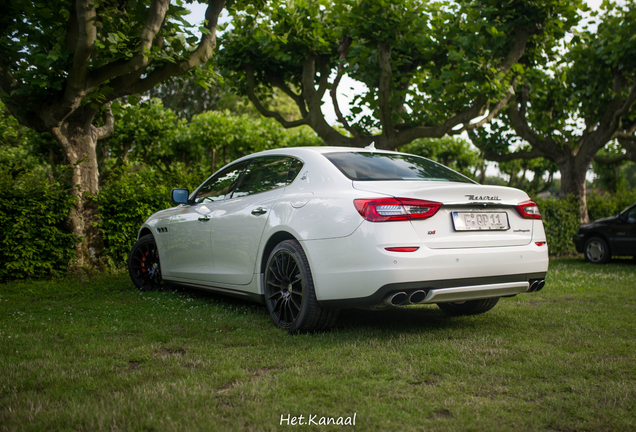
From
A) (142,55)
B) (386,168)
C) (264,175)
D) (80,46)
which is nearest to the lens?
(386,168)

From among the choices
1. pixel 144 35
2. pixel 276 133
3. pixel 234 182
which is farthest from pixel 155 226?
pixel 276 133

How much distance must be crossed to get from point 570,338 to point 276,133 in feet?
71.7

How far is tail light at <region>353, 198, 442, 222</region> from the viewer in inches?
149

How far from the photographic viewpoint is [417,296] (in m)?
3.87

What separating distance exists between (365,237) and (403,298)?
0.53 m

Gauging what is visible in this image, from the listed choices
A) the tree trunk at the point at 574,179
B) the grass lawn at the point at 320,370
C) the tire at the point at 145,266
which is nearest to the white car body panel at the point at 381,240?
the grass lawn at the point at 320,370

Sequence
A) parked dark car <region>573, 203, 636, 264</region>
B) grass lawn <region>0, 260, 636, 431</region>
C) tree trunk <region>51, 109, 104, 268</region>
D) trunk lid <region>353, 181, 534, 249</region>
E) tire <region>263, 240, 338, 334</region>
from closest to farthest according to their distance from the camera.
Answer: grass lawn <region>0, 260, 636, 431</region>
trunk lid <region>353, 181, 534, 249</region>
tire <region>263, 240, 338, 334</region>
tree trunk <region>51, 109, 104, 268</region>
parked dark car <region>573, 203, 636, 264</region>

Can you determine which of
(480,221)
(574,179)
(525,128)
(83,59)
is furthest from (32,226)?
(574,179)

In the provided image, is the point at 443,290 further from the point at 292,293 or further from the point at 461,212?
the point at 292,293

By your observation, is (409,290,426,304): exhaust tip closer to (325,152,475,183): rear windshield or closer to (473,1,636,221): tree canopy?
(325,152,475,183): rear windshield

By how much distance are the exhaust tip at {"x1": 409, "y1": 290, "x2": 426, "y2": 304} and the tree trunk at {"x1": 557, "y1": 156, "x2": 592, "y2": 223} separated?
13656 mm

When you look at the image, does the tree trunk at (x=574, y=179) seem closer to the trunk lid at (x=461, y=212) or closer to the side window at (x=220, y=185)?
the trunk lid at (x=461, y=212)

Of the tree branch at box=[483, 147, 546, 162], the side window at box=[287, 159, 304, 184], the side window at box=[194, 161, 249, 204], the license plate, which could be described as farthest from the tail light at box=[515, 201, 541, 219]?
the tree branch at box=[483, 147, 546, 162]

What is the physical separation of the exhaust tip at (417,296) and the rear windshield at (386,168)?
1001 millimetres
